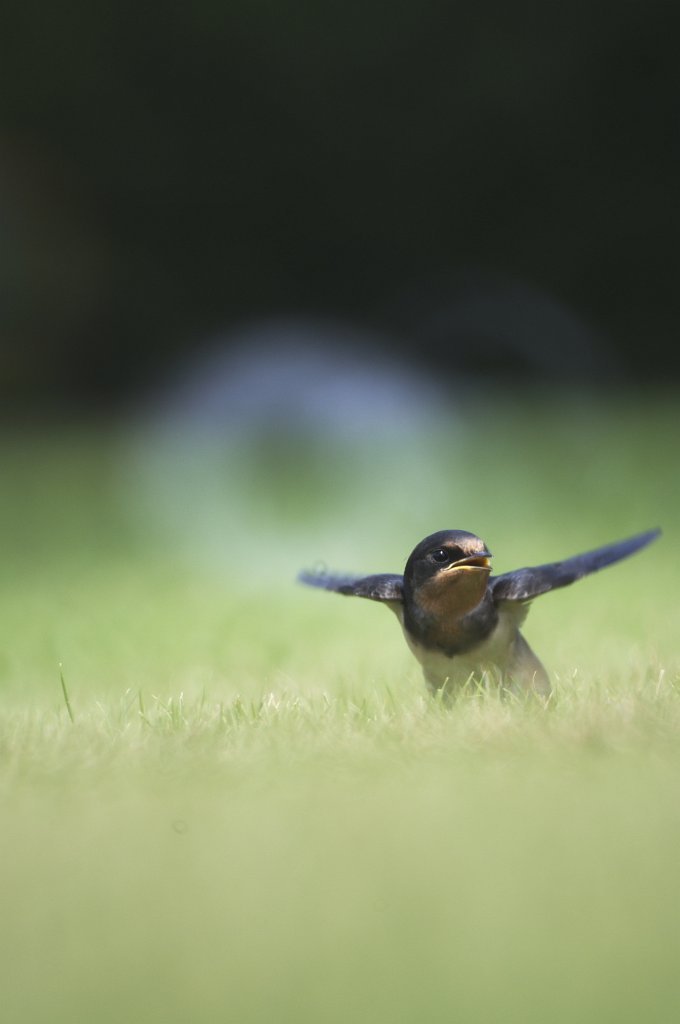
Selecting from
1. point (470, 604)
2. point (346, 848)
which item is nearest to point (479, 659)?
point (470, 604)

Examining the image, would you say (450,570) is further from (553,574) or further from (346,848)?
(346,848)

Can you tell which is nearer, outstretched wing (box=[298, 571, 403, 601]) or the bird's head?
the bird's head

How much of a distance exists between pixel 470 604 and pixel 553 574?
8 centimetres

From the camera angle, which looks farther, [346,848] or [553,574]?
[553,574]

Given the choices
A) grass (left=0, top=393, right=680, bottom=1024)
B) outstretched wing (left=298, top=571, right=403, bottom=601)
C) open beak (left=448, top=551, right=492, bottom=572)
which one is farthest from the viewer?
outstretched wing (left=298, top=571, right=403, bottom=601)

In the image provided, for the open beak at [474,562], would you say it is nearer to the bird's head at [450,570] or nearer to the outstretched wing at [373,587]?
the bird's head at [450,570]

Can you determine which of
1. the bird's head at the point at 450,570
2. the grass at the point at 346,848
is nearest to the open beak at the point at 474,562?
the bird's head at the point at 450,570

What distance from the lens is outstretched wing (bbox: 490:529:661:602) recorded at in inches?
47.0

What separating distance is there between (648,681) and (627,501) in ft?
5.39

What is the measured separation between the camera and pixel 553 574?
3.95ft

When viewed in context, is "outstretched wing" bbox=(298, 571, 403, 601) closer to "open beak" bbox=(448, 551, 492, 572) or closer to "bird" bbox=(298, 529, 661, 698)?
"bird" bbox=(298, 529, 661, 698)

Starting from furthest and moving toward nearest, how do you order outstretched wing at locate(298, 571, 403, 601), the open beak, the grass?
1. outstretched wing at locate(298, 571, 403, 601)
2. the open beak
3. the grass

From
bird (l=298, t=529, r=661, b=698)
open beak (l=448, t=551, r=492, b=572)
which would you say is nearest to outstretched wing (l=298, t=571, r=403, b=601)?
bird (l=298, t=529, r=661, b=698)

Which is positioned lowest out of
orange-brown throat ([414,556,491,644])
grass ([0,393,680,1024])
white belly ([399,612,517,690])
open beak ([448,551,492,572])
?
grass ([0,393,680,1024])
